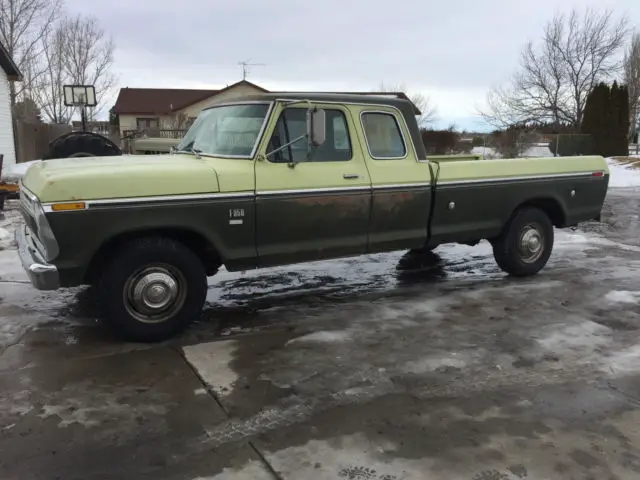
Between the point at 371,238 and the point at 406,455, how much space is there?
2840 millimetres

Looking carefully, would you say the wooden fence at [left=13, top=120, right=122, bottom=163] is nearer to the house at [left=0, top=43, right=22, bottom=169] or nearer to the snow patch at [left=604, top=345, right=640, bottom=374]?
the house at [left=0, top=43, right=22, bottom=169]

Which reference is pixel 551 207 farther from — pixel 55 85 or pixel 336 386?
pixel 55 85

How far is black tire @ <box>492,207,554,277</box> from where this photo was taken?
6.94 m

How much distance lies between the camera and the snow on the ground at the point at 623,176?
21094 millimetres

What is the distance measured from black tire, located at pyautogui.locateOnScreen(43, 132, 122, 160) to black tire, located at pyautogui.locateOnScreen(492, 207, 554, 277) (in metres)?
8.77

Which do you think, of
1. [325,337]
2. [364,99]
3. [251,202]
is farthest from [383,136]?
[325,337]

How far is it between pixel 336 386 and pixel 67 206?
2325 millimetres

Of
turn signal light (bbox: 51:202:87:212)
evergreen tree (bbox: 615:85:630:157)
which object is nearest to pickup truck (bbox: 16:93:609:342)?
turn signal light (bbox: 51:202:87:212)

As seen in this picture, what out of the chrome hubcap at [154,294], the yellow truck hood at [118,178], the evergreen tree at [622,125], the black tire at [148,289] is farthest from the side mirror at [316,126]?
the evergreen tree at [622,125]

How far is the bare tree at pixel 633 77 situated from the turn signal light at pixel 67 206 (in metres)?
51.4

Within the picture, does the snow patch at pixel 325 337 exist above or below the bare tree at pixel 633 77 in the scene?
below

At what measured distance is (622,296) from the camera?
636cm

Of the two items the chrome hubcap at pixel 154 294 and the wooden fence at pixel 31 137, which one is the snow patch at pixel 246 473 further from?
the wooden fence at pixel 31 137

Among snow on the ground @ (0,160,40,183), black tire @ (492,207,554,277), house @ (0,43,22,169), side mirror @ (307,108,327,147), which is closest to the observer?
side mirror @ (307,108,327,147)
